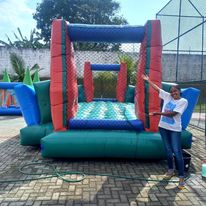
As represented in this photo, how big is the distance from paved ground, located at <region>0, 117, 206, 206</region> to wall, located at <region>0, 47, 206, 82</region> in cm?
1023

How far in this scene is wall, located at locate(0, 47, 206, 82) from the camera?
15924mm

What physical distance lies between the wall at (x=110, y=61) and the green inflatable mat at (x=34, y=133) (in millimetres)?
9208

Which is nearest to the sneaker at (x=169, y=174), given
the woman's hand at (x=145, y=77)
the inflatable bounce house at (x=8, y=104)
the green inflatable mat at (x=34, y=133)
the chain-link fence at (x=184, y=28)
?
the woman's hand at (x=145, y=77)

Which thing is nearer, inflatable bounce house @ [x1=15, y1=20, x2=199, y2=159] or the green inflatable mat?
inflatable bounce house @ [x1=15, y1=20, x2=199, y2=159]

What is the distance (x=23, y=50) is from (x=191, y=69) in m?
11.0

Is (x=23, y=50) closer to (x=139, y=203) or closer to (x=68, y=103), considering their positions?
(x=68, y=103)

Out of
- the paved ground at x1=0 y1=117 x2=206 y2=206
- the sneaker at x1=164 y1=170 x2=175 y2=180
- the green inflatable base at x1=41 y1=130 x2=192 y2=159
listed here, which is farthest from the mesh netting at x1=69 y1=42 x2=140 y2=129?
the sneaker at x1=164 y1=170 x2=175 y2=180

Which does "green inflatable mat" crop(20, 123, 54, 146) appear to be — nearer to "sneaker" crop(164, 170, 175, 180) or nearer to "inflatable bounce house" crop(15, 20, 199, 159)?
"inflatable bounce house" crop(15, 20, 199, 159)

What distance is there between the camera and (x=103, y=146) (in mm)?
4902

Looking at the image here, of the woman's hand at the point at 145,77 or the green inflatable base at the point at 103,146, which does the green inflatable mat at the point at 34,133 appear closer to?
the green inflatable base at the point at 103,146

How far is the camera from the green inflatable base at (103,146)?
489 centimetres

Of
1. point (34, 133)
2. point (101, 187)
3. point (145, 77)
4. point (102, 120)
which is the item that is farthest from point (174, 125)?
point (34, 133)

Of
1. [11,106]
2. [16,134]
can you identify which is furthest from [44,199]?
[11,106]

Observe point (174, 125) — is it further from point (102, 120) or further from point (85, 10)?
point (85, 10)
